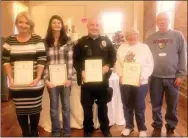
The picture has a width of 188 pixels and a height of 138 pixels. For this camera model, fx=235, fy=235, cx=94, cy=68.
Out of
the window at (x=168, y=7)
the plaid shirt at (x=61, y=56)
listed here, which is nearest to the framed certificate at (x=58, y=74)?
the plaid shirt at (x=61, y=56)

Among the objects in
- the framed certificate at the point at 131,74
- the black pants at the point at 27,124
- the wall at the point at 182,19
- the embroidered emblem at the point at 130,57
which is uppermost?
the wall at the point at 182,19

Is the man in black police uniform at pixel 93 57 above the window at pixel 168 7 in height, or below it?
below

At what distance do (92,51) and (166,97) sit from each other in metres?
1.05

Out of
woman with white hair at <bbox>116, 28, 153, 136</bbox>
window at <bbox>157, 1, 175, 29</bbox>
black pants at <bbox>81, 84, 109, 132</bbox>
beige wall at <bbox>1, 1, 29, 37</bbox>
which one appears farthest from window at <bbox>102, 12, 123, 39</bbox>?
black pants at <bbox>81, 84, 109, 132</bbox>

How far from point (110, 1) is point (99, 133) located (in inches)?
190

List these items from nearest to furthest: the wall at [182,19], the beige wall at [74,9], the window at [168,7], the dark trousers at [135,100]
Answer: the dark trousers at [135,100], the wall at [182,19], the window at [168,7], the beige wall at [74,9]

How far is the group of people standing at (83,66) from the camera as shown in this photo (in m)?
2.17

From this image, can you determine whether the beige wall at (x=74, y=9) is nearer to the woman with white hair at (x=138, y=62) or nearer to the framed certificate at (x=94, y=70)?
the woman with white hair at (x=138, y=62)

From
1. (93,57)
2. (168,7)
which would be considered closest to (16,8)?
(168,7)

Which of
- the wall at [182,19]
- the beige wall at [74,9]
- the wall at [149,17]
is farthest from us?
the beige wall at [74,9]

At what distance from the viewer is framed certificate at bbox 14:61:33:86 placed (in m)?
2.14

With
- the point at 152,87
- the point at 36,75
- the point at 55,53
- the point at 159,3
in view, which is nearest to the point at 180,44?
the point at 152,87

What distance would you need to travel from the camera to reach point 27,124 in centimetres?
232

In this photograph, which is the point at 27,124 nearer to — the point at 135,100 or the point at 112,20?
the point at 135,100
